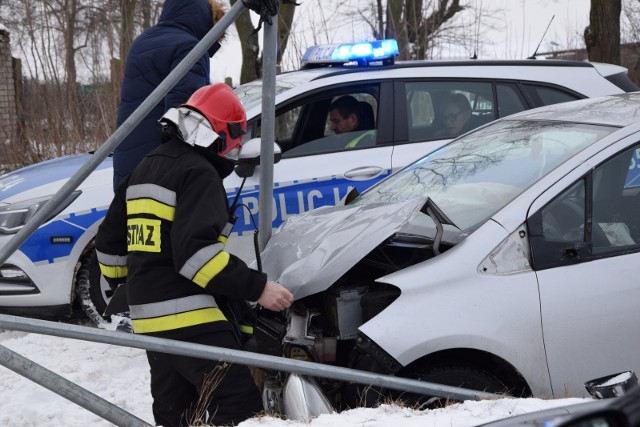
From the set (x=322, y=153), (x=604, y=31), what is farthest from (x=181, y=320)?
(x=604, y=31)

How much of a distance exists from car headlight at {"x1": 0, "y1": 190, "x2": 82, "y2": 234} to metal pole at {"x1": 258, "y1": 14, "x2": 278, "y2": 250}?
2040 mm

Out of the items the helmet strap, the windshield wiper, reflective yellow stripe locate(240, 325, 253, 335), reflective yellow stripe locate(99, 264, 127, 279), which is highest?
the helmet strap

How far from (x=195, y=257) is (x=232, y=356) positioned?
390 millimetres

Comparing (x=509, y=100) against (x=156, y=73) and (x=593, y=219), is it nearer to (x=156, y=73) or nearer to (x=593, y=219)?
(x=156, y=73)

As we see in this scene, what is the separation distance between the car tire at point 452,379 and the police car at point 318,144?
2.36 metres

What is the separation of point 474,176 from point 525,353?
935 mm

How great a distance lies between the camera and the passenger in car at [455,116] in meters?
6.18

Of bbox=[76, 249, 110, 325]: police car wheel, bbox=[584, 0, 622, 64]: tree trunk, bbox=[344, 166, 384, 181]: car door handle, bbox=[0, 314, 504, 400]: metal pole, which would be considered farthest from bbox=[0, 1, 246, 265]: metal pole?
bbox=[584, 0, 622, 64]: tree trunk

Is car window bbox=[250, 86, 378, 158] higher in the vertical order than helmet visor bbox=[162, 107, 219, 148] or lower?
lower

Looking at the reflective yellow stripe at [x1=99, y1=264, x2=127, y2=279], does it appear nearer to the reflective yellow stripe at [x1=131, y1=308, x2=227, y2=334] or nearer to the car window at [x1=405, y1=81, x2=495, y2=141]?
the reflective yellow stripe at [x1=131, y1=308, x2=227, y2=334]

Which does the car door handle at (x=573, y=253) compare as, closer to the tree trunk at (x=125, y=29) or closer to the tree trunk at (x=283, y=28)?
the tree trunk at (x=283, y=28)

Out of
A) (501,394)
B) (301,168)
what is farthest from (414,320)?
(301,168)

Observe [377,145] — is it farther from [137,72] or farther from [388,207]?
[388,207]

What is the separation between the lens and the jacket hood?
539cm
